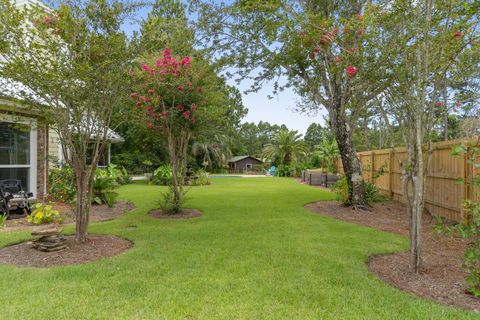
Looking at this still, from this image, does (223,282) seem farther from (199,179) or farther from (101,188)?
(199,179)

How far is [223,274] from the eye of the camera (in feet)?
12.1

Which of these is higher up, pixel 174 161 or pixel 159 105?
pixel 159 105

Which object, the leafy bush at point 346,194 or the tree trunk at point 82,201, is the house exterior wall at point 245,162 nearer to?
the leafy bush at point 346,194

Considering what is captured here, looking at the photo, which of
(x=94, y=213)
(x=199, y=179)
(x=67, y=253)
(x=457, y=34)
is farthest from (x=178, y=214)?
(x=199, y=179)

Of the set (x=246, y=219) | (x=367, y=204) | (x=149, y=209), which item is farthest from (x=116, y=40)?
(x=367, y=204)

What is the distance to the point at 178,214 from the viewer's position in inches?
303

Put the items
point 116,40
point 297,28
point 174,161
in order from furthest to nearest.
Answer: point 174,161 < point 297,28 < point 116,40

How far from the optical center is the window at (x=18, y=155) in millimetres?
7730

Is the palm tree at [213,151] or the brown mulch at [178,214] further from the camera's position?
the palm tree at [213,151]

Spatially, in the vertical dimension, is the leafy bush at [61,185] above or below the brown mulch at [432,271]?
above

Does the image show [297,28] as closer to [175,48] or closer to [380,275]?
[175,48]

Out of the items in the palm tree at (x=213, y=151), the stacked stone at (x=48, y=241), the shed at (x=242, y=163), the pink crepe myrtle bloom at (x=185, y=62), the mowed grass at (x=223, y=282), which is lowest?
the mowed grass at (x=223, y=282)

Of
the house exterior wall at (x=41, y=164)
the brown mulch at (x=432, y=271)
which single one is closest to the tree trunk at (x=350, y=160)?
the brown mulch at (x=432, y=271)

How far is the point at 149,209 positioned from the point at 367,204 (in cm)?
602
